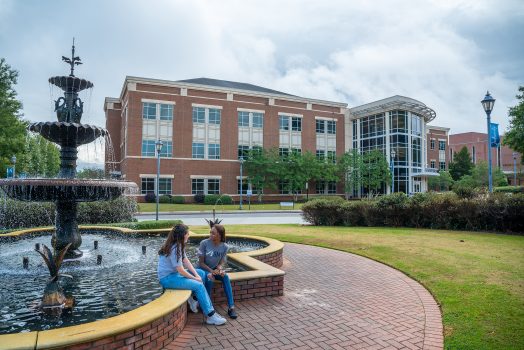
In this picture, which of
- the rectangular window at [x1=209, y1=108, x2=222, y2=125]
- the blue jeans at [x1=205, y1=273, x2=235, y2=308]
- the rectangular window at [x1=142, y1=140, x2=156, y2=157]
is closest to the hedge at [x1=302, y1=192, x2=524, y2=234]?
the blue jeans at [x1=205, y1=273, x2=235, y2=308]

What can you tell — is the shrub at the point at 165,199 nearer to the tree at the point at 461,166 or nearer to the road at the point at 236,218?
the road at the point at 236,218

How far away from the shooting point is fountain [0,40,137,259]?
23.0ft

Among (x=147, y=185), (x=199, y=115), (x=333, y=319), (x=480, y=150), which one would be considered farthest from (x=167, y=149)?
(x=480, y=150)

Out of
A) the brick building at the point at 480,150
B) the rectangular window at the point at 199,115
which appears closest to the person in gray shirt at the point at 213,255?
the rectangular window at the point at 199,115

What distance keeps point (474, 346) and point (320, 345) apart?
6.15 ft

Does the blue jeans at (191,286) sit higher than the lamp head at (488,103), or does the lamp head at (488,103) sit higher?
the lamp head at (488,103)

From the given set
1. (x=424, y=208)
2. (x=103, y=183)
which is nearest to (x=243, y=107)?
(x=424, y=208)

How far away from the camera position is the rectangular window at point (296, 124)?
159 ft

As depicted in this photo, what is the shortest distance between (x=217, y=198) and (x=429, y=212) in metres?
27.5

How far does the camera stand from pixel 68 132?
7684 millimetres

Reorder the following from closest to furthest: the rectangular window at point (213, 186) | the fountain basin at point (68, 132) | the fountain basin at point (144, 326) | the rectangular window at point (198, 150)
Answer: the fountain basin at point (144, 326), the fountain basin at point (68, 132), the rectangular window at point (198, 150), the rectangular window at point (213, 186)

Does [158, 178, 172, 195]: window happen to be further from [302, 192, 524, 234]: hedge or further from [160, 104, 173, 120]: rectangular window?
[302, 192, 524, 234]: hedge

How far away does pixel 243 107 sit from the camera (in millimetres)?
44688

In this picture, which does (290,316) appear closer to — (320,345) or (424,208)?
(320,345)
